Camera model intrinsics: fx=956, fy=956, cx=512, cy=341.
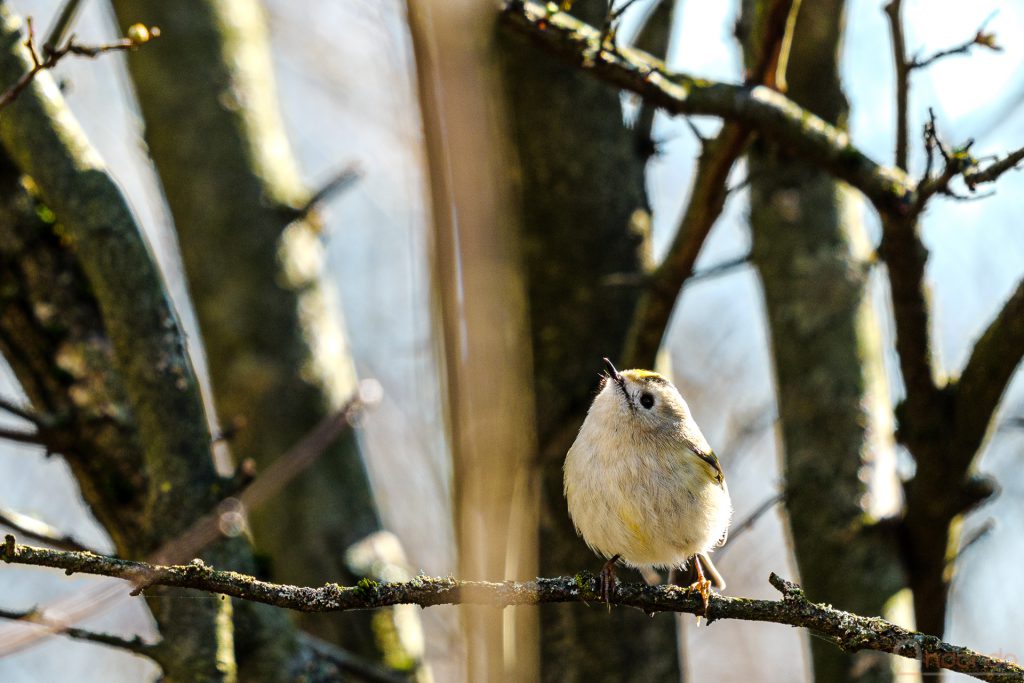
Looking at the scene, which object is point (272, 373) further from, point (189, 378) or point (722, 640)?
point (722, 640)

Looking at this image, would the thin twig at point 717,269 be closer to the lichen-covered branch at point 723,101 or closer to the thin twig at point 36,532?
the lichen-covered branch at point 723,101

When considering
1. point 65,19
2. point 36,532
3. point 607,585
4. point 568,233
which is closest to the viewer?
point 607,585

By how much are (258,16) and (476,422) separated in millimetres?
3085

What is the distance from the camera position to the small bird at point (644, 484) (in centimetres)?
285

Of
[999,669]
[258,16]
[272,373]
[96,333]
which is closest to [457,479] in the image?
[999,669]

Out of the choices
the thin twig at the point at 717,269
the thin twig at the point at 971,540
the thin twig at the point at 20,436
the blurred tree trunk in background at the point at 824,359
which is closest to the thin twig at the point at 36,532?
the thin twig at the point at 20,436

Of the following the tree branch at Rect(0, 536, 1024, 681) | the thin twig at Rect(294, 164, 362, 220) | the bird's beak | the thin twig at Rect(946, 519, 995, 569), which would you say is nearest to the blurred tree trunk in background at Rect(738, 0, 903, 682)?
the thin twig at Rect(946, 519, 995, 569)

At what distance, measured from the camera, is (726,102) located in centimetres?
283

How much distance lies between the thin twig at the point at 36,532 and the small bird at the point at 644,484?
56.9 inches

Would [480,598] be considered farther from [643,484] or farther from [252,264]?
[252,264]

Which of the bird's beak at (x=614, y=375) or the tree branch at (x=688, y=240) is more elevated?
the tree branch at (x=688, y=240)

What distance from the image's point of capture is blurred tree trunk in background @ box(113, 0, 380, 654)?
3859 mm

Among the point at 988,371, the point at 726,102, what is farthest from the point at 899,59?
the point at 988,371

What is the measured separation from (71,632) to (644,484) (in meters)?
1.60
